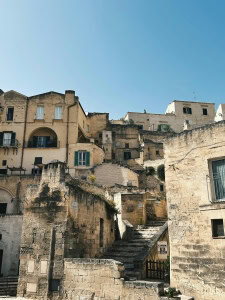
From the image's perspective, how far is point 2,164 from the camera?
34500mm

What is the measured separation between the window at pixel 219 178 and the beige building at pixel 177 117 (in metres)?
37.7

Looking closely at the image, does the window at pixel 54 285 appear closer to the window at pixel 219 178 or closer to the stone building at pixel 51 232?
the stone building at pixel 51 232

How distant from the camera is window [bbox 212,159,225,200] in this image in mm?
10023

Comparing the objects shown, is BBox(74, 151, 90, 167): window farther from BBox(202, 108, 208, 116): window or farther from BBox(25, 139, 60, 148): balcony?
BBox(202, 108, 208, 116): window

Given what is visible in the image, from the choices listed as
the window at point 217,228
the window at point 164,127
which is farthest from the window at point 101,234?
the window at point 164,127

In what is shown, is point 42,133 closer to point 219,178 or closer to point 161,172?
point 161,172

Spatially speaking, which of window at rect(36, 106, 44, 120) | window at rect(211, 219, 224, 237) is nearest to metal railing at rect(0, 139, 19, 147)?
window at rect(36, 106, 44, 120)

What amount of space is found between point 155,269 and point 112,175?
1949cm

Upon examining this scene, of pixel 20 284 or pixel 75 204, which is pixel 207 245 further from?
pixel 20 284

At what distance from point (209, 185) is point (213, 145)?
1459 mm

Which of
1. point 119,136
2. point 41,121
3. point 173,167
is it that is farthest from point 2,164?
point 173,167

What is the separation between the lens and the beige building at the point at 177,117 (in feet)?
159

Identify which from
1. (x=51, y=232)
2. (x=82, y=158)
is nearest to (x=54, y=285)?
(x=51, y=232)

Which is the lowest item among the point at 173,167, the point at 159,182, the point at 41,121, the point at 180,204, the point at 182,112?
the point at 180,204
